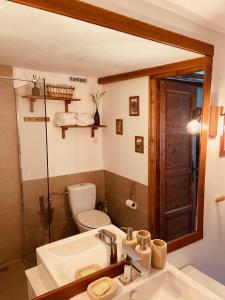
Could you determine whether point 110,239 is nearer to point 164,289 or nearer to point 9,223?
point 164,289

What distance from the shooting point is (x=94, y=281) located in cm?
113

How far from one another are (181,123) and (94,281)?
3.68ft

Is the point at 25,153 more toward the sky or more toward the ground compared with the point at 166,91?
more toward the ground

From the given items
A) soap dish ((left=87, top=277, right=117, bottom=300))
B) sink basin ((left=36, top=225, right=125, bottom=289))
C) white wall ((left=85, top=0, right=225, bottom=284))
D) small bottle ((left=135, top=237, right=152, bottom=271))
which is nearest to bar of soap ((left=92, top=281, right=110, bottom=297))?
soap dish ((left=87, top=277, right=117, bottom=300))

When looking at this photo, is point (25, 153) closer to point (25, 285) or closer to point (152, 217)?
point (25, 285)

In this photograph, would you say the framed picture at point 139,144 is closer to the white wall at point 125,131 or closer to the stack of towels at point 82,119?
the white wall at point 125,131

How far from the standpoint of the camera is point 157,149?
146 cm

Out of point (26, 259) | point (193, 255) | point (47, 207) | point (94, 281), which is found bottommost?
point (193, 255)

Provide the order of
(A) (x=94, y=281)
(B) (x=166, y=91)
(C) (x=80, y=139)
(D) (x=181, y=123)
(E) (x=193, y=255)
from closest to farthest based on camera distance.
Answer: (A) (x=94, y=281) < (C) (x=80, y=139) < (B) (x=166, y=91) < (D) (x=181, y=123) < (E) (x=193, y=255)

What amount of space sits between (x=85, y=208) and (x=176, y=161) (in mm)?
717

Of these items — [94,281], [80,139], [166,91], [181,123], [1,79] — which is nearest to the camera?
[1,79]

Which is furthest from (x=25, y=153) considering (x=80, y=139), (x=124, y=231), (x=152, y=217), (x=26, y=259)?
(x=152, y=217)

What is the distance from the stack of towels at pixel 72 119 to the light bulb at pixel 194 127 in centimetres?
79

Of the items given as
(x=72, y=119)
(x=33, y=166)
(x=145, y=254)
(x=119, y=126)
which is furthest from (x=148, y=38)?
(x=145, y=254)
